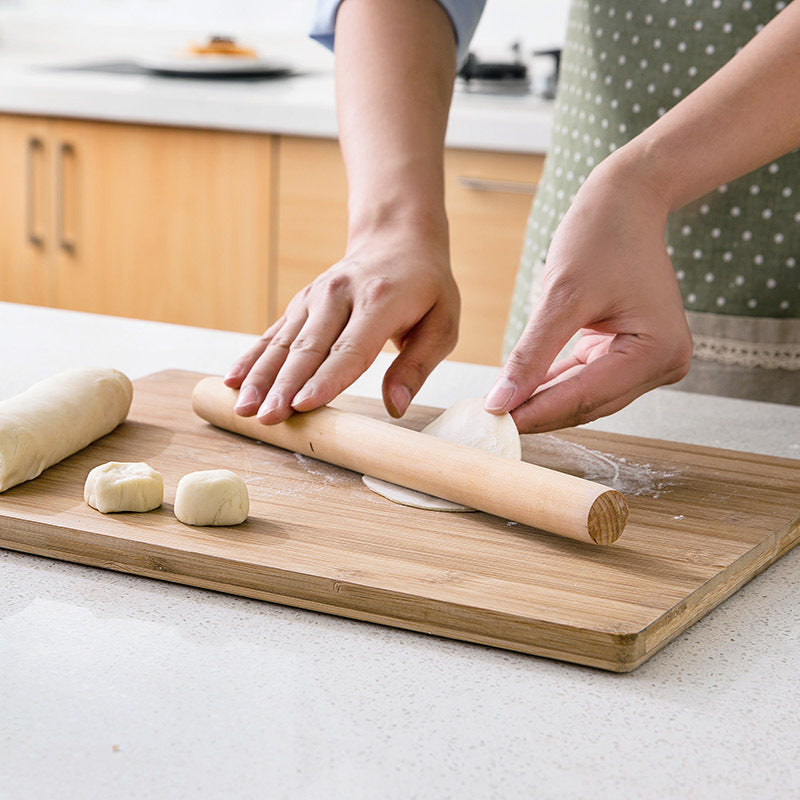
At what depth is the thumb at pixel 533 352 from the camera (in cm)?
83

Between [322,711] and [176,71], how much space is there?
2.27m

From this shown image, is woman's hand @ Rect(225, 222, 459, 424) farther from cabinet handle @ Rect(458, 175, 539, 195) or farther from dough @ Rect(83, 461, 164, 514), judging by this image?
cabinet handle @ Rect(458, 175, 539, 195)

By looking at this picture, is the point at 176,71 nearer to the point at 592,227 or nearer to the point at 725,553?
the point at 592,227

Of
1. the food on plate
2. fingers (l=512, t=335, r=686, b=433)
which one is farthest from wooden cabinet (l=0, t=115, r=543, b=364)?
fingers (l=512, t=335, r=686, b=433)

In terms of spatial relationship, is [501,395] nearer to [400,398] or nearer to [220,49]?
[400,398]

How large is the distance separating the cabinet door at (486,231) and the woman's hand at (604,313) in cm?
128

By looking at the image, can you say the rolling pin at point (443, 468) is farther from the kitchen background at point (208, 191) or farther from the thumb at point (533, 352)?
the kitchen background at point (208, 191)

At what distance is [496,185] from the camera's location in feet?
7.08

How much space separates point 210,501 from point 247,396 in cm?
21

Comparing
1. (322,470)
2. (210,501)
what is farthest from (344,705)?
(322,470)

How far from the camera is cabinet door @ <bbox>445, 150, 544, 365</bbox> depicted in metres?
2.15

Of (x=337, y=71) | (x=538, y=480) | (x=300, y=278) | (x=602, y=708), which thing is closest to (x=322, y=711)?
(x=602, y=708)

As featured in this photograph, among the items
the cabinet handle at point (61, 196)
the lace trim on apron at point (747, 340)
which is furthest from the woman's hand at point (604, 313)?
the cabinet handle at point (61, 196)

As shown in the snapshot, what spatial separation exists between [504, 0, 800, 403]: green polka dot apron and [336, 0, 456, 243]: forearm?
184 mm
